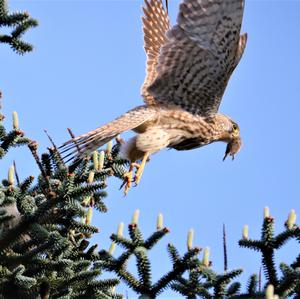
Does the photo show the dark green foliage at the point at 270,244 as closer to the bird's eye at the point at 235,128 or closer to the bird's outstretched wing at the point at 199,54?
the bird's outstretched wing at the point at 199,54

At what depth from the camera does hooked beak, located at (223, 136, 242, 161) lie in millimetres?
7246

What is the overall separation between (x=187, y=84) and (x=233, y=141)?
3.74ft

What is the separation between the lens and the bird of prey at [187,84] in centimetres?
595

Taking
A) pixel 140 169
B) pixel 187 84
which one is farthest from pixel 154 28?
pixel 140 169

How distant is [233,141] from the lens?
7.23m

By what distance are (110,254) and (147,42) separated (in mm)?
3902

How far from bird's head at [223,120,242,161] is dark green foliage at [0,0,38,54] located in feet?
10.8

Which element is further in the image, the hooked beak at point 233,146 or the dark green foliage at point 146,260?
the hooked beak at point 233,146

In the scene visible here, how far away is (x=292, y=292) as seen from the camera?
311cm

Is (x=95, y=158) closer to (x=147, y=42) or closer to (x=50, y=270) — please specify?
(x=50, y=270)

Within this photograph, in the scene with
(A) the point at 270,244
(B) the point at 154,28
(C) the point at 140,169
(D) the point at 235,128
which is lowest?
(A) the point at 270,244

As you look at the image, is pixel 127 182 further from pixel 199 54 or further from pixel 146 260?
pixel 146 260

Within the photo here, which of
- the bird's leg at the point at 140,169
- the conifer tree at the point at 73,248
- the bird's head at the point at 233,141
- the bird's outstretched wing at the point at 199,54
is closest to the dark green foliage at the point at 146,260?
the conifer tree at the point at 73,248

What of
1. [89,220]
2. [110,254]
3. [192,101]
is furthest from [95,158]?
[192,101]
